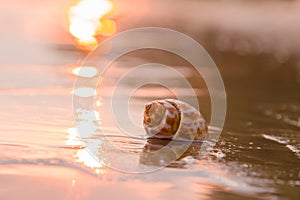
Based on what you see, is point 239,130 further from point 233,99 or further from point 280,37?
point 280,37

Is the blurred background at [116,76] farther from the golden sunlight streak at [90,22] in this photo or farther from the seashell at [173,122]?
the seashell at [173,122]

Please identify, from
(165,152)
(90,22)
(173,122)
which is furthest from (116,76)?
(90,22)

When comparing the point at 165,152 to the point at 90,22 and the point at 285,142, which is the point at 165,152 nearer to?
the point at 285,142

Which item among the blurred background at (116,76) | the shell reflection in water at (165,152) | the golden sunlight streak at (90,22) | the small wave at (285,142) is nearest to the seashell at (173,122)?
the shell reflection in water at (165,152)

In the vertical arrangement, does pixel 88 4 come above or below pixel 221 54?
above

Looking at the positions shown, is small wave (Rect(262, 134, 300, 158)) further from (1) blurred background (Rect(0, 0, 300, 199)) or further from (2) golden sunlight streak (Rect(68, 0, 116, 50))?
(2) golden sunlight streak (Rect(68, 0, 116, 50))

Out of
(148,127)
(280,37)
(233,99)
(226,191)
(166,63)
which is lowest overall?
(226,191)

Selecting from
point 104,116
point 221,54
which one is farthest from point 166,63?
point 104,116
